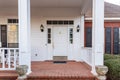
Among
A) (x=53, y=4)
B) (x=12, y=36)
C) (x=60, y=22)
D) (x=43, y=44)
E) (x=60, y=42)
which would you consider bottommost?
(x=43, y=44)

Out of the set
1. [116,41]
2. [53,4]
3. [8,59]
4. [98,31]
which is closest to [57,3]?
[53,4]

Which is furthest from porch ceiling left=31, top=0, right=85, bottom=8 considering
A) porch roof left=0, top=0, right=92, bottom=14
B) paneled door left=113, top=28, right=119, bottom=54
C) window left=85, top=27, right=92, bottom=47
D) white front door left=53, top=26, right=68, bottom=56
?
paneled door left=113, top=28, right=119, bottom=54

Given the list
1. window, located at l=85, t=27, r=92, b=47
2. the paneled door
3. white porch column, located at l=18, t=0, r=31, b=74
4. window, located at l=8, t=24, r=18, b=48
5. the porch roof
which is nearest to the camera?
white porch column, located at l=18, t=0, r=31, b=74

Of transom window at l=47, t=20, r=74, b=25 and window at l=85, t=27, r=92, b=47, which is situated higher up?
transom window at l=47, t=20, r=74, b=25

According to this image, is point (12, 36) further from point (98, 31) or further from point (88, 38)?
point (98, 31)

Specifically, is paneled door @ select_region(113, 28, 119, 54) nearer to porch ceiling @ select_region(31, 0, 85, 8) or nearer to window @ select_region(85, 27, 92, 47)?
window @ select_region(85, 27, 92, 47)

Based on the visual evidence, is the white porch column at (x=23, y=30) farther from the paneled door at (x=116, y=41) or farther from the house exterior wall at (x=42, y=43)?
the paneled door at (x=116, y=41)

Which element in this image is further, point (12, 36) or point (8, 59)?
point (12, 36)

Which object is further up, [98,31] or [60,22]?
[60,22]

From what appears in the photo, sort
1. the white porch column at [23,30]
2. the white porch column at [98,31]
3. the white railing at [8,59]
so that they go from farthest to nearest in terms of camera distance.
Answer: the white railing at [8,59], the white porch column at [98,31], the white porch column at [23,30]

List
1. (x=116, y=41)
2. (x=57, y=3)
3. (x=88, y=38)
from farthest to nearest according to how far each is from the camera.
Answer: (x=116, y=41) < (x=88, y=38) < (x=57, y=3)

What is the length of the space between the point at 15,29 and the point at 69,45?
11.1 feet

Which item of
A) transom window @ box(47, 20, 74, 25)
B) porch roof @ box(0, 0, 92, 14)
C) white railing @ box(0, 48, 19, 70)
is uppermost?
porch roof @ box(0, 0, 92, 14)

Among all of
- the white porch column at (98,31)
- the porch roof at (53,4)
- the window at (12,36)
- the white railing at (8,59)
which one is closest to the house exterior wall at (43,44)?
the porch roof at (53,4)
